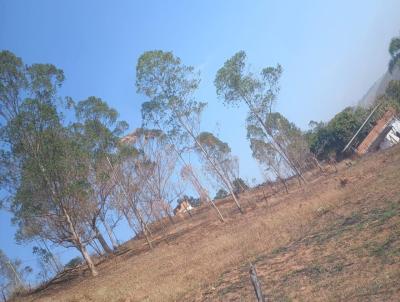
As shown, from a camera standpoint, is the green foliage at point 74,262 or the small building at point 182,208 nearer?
the green foliage at point 74,262

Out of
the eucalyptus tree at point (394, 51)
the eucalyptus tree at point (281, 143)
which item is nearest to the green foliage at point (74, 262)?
the eucalyptus tree at point (281, 143)

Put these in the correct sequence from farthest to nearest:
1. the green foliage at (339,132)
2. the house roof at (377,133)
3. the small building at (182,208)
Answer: the small building at (182,208) < the green foliage at (339,132) < the house roof at (377,133)

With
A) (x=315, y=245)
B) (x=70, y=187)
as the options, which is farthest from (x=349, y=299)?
(x=70, y=187)

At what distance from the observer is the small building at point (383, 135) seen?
Answer: 42.0 m

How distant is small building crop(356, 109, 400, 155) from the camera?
42031mm

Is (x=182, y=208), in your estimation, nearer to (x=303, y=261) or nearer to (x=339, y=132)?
(x=339, y=132)

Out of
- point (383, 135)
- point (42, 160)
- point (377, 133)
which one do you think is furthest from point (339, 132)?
point (42, 160)

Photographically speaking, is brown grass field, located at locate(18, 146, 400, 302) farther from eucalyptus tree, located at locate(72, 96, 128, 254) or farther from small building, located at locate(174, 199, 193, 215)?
small building, located at locate(174, 199, 193, 215)

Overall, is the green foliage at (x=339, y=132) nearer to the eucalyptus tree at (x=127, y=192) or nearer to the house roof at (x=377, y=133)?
the house roof at (x=377, y=133)

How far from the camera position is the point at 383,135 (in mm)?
42531

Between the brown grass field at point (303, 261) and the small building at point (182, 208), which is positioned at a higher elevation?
the small building at point (182, 208)

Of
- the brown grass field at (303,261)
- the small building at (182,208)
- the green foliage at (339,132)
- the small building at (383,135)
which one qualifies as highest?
the small building at (182,208)

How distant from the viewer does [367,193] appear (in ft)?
52.5

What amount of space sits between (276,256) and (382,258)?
4454mm
